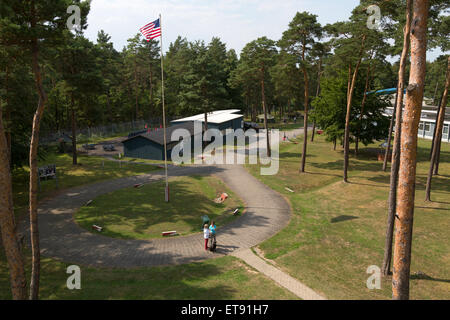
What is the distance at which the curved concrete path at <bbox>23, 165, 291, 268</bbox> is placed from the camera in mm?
14297

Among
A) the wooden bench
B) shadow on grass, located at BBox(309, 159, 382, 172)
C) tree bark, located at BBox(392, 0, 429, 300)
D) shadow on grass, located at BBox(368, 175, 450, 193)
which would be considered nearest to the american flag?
the wooden bench

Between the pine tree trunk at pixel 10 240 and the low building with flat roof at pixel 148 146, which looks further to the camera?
the low building with flat roof at pixel 148 146

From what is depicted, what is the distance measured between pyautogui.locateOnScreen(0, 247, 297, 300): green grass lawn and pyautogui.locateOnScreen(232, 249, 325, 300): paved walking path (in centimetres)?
37

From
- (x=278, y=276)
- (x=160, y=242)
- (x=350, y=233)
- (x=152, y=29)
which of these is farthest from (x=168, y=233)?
(x=152, y=29)

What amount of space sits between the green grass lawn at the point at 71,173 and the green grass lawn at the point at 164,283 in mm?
10998

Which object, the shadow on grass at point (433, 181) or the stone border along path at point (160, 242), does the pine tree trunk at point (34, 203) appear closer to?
the stone border along path at point (160, 242)

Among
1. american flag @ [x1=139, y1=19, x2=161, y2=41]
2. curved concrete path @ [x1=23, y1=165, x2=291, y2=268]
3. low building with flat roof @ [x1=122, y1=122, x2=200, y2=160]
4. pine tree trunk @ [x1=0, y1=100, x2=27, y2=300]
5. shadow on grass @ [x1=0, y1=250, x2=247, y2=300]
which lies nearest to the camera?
pine tree trunk @ [x1=0, y1=100, x2=27, y2=300]

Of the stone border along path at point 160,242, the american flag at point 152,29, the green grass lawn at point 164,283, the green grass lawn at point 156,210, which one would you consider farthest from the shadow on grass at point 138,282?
the american flag at point 152,29

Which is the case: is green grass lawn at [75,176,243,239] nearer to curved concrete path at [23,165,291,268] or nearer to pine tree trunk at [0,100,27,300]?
curved concrete path at [23,165,291,268]

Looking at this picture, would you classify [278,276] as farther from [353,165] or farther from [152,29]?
[353,165]

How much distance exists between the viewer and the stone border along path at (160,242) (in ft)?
45.3

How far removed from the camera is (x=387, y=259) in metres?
13.5

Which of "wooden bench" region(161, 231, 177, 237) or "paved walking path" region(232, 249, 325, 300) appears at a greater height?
"wooden bench" region(161, 231, 177, 237)

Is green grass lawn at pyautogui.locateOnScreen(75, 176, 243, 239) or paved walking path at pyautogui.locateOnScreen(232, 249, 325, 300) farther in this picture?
green grass lawn at pyautogui.locateOnScreen(75, 176, 243, 239)
